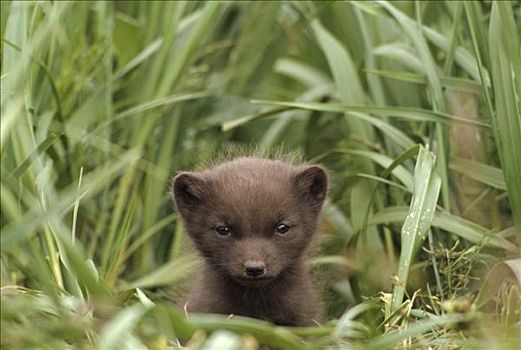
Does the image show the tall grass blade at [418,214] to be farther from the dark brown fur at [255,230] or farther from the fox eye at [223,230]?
the fox eye at [223,230]

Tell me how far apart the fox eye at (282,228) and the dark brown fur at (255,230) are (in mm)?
15

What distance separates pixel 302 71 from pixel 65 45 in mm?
1796

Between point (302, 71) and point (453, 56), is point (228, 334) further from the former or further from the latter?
point (302, 71)

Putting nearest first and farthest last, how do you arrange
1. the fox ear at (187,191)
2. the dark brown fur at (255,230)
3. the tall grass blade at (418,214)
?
the tall grass blade at (418,214) → the dark brown fur at (255,230) → the fox ear at (187,191)

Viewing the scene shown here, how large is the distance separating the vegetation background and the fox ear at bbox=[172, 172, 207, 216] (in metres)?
0.24

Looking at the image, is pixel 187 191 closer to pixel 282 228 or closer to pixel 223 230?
pixel 223 230

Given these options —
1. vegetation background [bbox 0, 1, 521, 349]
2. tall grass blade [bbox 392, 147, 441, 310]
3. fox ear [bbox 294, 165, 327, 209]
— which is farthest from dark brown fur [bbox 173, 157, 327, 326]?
tall grass blade [bbox 392, 147, 441, 310]

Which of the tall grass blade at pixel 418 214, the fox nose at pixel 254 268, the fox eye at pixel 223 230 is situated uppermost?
the tall grass blade at pixel 418 214

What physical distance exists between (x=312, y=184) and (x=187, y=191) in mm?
595

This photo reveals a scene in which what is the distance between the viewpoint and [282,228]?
585cm

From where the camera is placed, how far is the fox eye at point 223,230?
19.0 ft

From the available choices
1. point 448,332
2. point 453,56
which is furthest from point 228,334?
point 453,56

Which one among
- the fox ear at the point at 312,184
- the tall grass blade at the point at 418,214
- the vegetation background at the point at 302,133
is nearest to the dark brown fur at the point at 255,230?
the fox ear at the point at 312,184

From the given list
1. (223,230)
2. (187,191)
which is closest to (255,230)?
(223,230)
